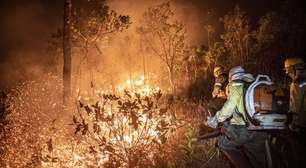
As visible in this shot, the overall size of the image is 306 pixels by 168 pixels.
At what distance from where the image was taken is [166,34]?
31656 mm

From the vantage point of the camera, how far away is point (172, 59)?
107 feet

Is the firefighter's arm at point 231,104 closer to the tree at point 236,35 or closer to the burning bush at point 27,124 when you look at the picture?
the burning bush at point 27,124

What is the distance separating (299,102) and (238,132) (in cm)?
106

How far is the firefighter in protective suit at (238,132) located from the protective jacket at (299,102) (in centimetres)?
62

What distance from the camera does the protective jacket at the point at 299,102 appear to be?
652cm

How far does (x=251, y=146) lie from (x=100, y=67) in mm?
23578

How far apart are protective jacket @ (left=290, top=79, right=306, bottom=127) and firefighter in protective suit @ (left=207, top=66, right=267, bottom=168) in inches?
24.3

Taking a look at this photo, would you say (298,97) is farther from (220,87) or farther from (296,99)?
(220,87)

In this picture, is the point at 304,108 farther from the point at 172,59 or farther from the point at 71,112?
the point at 172,59

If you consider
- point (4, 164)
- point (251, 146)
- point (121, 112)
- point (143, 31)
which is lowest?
point (4, 164)

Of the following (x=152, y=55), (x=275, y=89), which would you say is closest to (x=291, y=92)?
(x=275, y=89)

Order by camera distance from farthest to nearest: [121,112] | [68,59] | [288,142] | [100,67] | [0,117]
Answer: [100,67] → [68,59] → [0,117] → [121,112] → [288,142]

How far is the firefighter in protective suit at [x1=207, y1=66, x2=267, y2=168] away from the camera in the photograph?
22.2 feet

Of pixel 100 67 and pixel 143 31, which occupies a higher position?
pixel 143 31
